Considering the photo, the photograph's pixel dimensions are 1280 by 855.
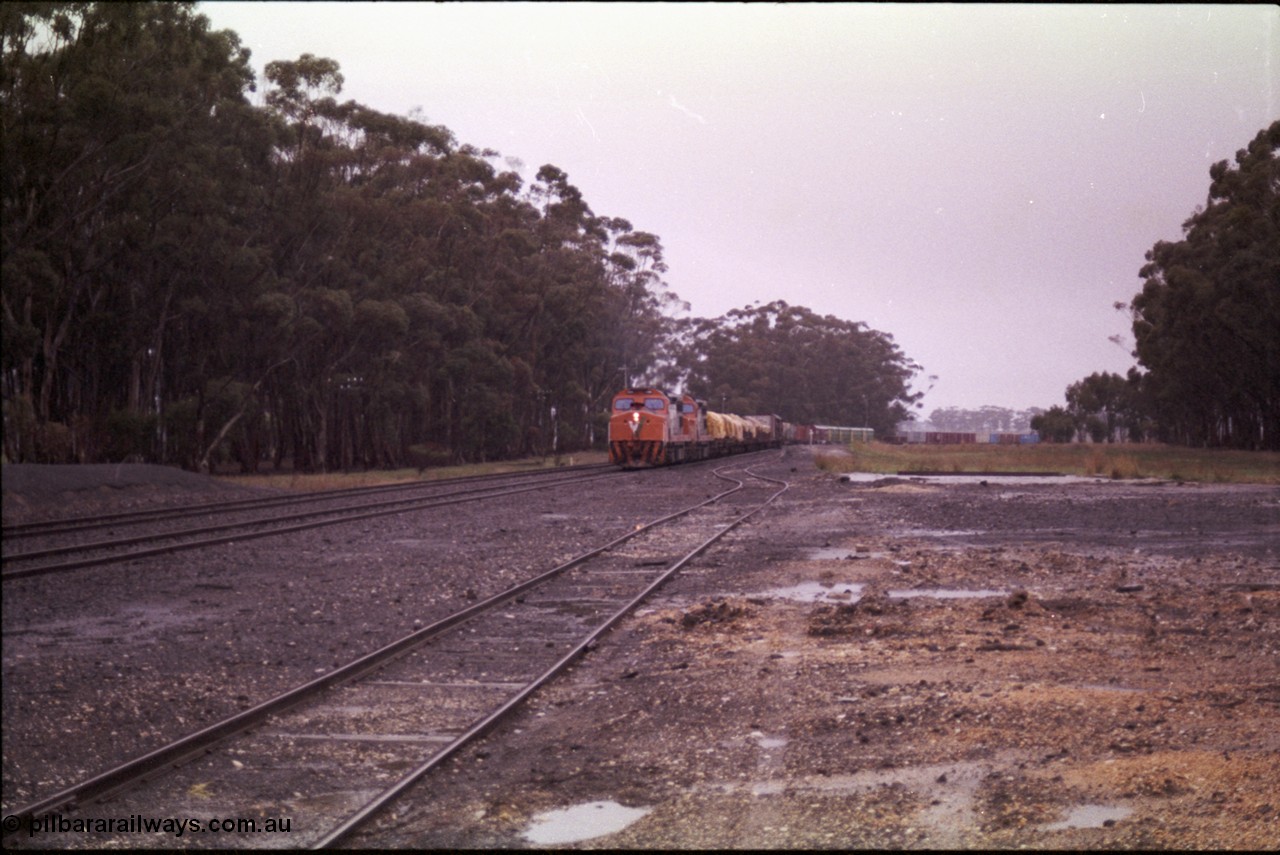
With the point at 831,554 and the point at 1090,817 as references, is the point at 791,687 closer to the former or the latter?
the point at 1090,817

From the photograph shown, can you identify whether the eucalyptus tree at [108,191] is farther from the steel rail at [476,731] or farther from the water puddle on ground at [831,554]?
the steel rail at [476,731]

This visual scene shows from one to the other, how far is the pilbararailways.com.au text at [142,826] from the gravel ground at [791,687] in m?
0.54

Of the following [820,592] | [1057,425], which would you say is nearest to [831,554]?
[820,592]

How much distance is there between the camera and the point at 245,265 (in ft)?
128

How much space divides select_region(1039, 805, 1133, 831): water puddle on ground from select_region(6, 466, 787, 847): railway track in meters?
3.08

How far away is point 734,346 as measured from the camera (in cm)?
12975

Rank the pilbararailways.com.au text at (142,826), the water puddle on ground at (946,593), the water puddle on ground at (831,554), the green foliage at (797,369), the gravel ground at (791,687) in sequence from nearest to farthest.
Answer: the pilbararailways.com.au text at (142,826) → the gravel ground at (791,687) → the water puddle on ground at (946,593) → the water puddle on ground at (831,554) → the green foliage at (797,369)

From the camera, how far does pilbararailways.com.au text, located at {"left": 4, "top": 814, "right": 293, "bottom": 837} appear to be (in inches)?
205

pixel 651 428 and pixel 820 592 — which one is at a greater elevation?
pixel 651 428

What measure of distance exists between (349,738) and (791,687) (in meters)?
3.07

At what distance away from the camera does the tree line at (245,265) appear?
2973 cm

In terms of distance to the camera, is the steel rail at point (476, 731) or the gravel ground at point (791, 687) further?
the gravel ground at point (791, 687)

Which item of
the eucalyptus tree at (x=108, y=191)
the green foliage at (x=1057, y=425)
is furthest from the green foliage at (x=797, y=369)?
the eucalyptus tree at (x=108, y=191)

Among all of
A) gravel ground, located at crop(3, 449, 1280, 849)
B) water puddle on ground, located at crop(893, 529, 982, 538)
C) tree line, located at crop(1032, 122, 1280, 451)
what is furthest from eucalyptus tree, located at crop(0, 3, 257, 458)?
tree line, located at crop(1032, 122, 1280, 451)
